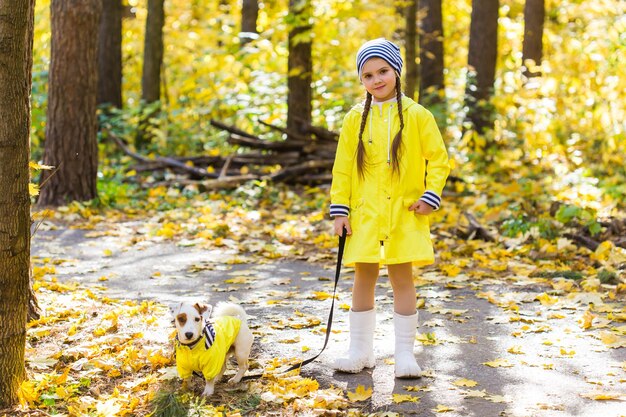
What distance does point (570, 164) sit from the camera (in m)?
12.3

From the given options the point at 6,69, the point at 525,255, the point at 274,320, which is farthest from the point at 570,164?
the point at 6,69

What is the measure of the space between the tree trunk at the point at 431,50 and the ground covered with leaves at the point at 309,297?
4790mm

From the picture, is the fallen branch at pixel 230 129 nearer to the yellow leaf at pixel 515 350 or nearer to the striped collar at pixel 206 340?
the yellow leaf at pixel 515 350

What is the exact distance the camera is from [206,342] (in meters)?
3.79

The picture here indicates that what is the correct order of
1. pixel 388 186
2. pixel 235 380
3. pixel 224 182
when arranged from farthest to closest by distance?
pixel 224 182 → pixel 388 186 → pixel 235 380

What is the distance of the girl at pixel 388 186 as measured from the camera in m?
4.11

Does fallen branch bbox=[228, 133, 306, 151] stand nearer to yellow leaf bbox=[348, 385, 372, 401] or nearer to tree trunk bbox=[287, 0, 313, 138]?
tree trunk bbox=[287, 0, 313, 138]

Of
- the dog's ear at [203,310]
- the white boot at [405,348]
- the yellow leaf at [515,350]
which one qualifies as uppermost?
the dog's ear at [203,310]

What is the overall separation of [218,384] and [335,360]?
69 centimetres

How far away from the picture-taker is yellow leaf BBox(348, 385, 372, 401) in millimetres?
3845

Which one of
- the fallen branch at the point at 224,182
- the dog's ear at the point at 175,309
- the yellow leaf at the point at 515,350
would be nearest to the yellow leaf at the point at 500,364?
the yellow leaf at the point at 515,350

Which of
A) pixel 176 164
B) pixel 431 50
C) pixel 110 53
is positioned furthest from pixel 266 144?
pixel 110 53

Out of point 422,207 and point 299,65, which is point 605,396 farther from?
point 299,65

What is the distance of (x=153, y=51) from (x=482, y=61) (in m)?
6.60
